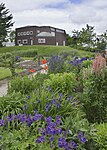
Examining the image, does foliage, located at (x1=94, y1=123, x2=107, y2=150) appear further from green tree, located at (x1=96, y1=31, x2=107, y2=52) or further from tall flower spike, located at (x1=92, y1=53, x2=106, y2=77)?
green tree, located at (x1=96, y1=31, x2=107, y2=52)

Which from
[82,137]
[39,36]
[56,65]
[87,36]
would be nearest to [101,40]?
[87,36]

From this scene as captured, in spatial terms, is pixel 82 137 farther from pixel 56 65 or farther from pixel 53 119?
pixel 56 65

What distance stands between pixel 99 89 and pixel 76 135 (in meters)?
1.36

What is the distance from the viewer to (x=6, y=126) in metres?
2.97

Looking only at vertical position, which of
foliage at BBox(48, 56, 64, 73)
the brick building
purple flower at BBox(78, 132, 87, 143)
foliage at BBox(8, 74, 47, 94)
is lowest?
purple flower at BBox(78, 132, 87, 143)

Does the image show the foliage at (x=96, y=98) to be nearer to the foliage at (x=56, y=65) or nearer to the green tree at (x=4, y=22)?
the foliage at (x=56, y=65)

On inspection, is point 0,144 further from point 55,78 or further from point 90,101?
point 55,78

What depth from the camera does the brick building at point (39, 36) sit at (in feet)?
164

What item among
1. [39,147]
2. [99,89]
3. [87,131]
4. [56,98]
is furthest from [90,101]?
[39,147]

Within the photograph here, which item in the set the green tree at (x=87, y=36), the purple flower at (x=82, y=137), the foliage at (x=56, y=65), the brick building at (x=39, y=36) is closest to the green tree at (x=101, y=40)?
the green tree at (x=87, y=36)

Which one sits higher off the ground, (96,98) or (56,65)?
(56,65)

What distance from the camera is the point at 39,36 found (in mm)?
49969

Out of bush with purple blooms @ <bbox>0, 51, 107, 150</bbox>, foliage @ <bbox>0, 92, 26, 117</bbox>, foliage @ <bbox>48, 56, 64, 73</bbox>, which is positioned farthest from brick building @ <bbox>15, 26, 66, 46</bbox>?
foliage @ <bbox>0, 92, 26, 117</bbox>

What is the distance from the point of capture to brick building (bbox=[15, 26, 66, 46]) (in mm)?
49875
